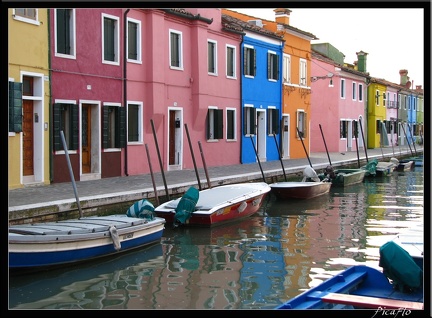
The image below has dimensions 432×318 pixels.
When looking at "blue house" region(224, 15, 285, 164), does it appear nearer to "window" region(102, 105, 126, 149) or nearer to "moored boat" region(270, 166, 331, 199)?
"moored boat" region(270, 166, 331, 199)

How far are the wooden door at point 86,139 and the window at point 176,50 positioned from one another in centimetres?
444

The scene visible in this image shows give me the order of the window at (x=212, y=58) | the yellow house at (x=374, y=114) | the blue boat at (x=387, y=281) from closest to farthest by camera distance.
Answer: the blue boat at (x=387, y=281) < the window at (x=212, y=58) < the yellow house at (x=374, y=114)

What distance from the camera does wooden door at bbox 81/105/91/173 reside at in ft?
53.3

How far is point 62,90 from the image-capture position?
15477 millimetres

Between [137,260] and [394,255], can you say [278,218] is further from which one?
[394,255]

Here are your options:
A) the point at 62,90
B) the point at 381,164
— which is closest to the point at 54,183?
the point at 62,90

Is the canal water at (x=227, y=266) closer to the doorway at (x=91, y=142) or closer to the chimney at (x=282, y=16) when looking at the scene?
the doorway at (x=91, y=142)

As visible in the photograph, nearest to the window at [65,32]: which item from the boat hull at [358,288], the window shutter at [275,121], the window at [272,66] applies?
the boat hull at [358,288]

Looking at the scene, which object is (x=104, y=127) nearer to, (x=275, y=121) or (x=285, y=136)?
(x=275, y=121)

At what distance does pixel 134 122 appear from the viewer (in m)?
18.3

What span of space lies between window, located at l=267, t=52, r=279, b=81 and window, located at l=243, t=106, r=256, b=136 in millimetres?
2276

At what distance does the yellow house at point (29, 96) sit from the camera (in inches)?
538

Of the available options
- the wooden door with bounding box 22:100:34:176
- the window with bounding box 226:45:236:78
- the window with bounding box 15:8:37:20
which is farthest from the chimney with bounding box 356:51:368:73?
the wooden door with bounding box 22:100:34:176

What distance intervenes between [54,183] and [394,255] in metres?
10.1
